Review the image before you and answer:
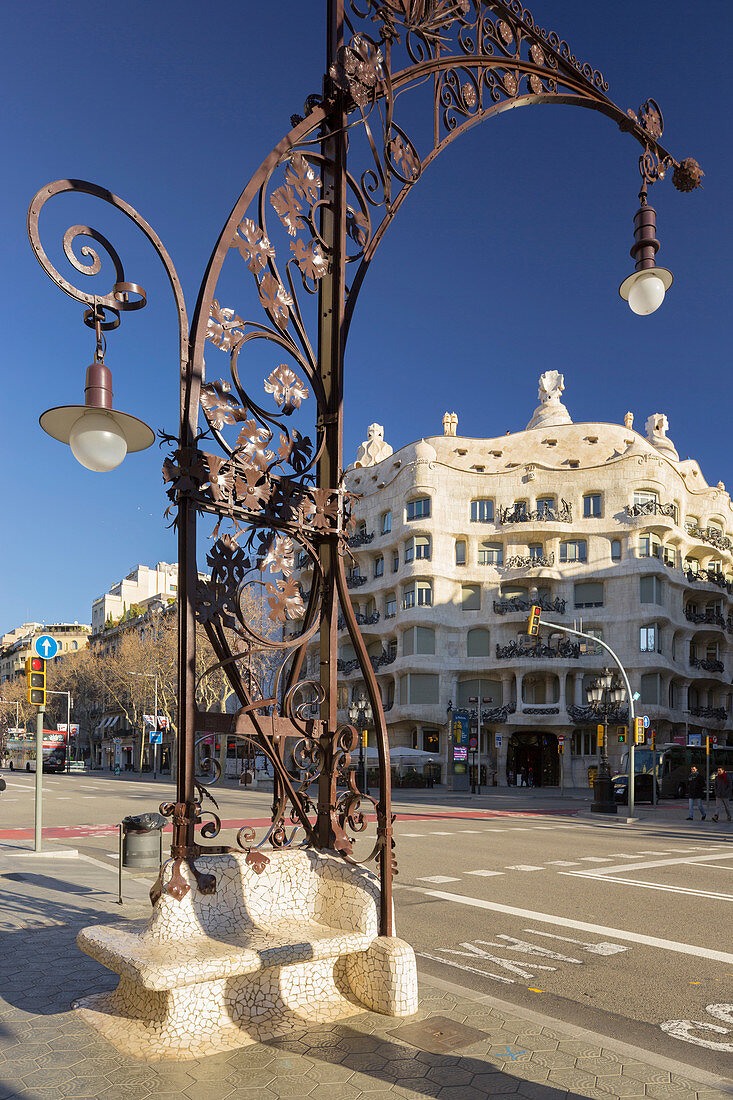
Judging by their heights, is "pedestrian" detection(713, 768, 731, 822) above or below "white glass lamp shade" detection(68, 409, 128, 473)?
below

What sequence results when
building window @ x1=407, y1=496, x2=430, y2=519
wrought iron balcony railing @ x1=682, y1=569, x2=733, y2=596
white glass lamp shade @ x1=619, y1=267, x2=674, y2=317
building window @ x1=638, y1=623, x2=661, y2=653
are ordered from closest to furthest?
white glass lamp shade @ x1=619, y1=267, x2=674, y2=317, building window @ x1=638, y1=623, x2=661, y2=653, building window @ x1=407, y1=496, x2=430, y2=519, wrought iron balcony railing @ x1=682, y1=569, x2=733, y2=596

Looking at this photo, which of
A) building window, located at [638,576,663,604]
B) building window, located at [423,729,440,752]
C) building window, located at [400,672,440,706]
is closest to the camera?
building window, located at [638,576,663,604]

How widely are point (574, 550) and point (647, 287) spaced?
149ft

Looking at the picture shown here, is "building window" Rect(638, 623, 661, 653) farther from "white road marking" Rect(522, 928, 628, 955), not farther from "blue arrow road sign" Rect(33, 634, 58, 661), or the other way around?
"white road marking" Rect(522, 928, 628, 955)

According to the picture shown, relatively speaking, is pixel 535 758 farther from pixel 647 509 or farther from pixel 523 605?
pixel 647 509

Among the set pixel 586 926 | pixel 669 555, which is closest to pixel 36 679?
pixel 586 926

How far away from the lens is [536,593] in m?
51.4

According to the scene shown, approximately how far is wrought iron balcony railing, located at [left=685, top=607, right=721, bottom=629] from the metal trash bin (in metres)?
48.7

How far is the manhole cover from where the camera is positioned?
4.32 m

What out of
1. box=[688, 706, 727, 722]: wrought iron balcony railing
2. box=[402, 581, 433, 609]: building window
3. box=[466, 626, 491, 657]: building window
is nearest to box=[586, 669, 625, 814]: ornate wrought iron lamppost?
box=[466, 626, 491, 657]: building window

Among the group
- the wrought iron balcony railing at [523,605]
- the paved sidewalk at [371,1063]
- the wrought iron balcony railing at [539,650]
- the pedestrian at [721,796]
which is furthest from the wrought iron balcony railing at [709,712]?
the paved sidewalk at [371,1063]

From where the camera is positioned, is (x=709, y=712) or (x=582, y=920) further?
(x=709, y=712)

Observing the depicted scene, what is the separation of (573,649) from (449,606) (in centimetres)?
767

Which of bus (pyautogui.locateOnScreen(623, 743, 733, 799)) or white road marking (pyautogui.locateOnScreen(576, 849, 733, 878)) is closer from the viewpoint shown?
white road marking (pyautogui.locateOnScreen(576, 849, 733, 878))
